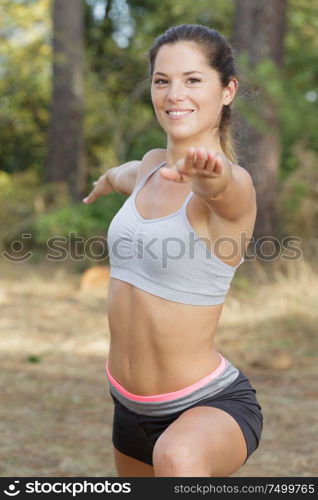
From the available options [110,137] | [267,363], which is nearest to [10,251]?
[110,137]

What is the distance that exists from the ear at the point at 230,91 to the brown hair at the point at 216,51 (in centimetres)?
1

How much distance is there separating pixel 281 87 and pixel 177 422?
23.3ft

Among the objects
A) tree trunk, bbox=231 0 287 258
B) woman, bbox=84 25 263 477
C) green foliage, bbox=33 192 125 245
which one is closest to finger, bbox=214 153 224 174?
woman, bbox=84 25 263 477

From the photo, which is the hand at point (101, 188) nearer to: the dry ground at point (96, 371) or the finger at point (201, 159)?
the finger at point (201, 159)

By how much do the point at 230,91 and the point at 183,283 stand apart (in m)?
0.69

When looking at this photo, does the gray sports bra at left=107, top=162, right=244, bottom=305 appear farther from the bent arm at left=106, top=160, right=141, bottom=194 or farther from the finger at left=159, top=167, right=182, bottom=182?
the bent arm at left=106, top=160, right=141, bottom=194

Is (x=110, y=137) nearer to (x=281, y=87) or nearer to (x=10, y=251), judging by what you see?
(x=10, y=251)

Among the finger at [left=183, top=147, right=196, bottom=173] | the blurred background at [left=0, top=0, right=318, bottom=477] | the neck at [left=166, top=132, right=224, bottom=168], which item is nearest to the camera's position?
the finger at [left=183, top=147, right=196, bottom=173]

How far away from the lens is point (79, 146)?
13680 millimetres

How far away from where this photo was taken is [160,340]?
236cm

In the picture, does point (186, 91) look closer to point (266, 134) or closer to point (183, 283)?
point (183, 283)

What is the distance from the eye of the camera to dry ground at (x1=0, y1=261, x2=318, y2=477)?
4449mm

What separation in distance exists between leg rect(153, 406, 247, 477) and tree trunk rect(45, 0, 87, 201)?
11238 mm

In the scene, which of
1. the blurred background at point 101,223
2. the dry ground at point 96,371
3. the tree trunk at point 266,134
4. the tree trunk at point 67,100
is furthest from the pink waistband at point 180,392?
the tree trunk at point 67,100
